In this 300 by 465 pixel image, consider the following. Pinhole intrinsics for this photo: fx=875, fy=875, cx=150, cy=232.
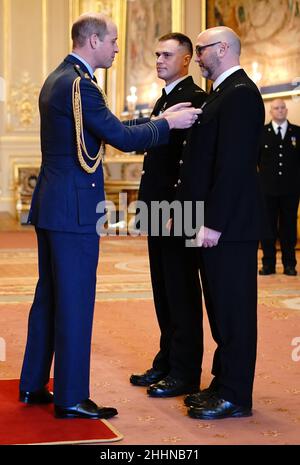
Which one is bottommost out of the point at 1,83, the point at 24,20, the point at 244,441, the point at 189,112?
the point at 244,441

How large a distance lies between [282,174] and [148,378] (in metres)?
4.87

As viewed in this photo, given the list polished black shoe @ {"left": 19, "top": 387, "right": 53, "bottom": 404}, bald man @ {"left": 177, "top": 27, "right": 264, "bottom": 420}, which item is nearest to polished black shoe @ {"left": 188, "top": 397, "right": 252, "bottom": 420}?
bald man @ {"left": 177, "top": 27, "right": 264, "bottom": 420}

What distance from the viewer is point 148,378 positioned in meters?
A: 4.58

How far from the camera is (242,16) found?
40.2ft

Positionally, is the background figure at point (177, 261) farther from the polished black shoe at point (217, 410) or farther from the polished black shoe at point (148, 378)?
the polished black shoe at point (217, 410)

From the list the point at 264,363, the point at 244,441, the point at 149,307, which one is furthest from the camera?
the point at 149,307

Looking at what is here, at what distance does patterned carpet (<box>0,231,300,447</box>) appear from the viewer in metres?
3.77

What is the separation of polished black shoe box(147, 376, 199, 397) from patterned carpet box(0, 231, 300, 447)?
5 cm

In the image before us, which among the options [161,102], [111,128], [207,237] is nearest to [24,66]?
[161,102]

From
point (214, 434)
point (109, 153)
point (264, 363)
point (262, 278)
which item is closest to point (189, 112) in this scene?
point (214, 434)

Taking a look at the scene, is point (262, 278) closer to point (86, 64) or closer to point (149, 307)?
point (149, 307)

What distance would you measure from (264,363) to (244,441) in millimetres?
1455

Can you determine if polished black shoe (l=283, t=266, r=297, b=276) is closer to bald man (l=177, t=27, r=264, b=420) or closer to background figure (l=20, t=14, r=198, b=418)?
bald man (l=177, t=27, r=264, b=420)

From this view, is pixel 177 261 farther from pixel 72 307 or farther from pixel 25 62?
pixel 25 62
